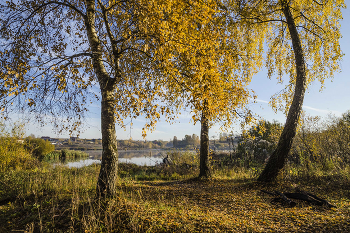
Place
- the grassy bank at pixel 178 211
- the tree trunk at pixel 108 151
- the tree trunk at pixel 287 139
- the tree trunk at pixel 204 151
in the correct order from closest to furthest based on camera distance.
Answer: the grassy bank at pixel 178 211 → the tree trunk at pixel 108 151 → the tree trunk at pixel 287 139 → the tree trunk at pixel 204 151

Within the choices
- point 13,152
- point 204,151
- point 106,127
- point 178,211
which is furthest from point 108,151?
point 13,152

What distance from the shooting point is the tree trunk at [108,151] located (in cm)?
396

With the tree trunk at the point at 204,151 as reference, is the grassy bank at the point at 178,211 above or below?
below

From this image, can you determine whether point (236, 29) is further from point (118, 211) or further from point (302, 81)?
point (118, 211)

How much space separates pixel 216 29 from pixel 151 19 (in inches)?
88.6

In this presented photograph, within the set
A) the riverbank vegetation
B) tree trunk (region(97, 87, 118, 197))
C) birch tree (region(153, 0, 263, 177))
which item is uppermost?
birch tree (region(153, 0, 263, 177))

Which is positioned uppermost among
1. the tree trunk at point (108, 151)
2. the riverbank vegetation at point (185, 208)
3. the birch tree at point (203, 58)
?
the birch tree at point (203, 58)

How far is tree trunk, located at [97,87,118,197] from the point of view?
3.96 metres

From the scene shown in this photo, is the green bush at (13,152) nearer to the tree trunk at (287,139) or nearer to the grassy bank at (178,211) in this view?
the grassy bank at (178,211)

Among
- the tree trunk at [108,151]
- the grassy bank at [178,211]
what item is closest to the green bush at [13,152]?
the grassy bank at [178,211]

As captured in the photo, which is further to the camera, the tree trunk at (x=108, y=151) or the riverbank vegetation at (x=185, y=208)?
the tree trunk at (x=108, y=151)

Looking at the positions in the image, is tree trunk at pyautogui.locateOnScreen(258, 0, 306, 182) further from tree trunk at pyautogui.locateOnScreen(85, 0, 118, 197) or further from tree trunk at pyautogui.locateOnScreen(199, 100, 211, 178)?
tree trunk at pyautogui.locateOnScreen(85, 0, 118, 197)

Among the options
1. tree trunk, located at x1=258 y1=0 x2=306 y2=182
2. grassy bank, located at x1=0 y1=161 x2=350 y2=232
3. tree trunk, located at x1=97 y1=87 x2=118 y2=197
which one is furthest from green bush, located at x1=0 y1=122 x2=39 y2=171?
tree trunk, located at x1=258 y1=0 x2=306 y2=182

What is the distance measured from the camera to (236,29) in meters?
7.76
